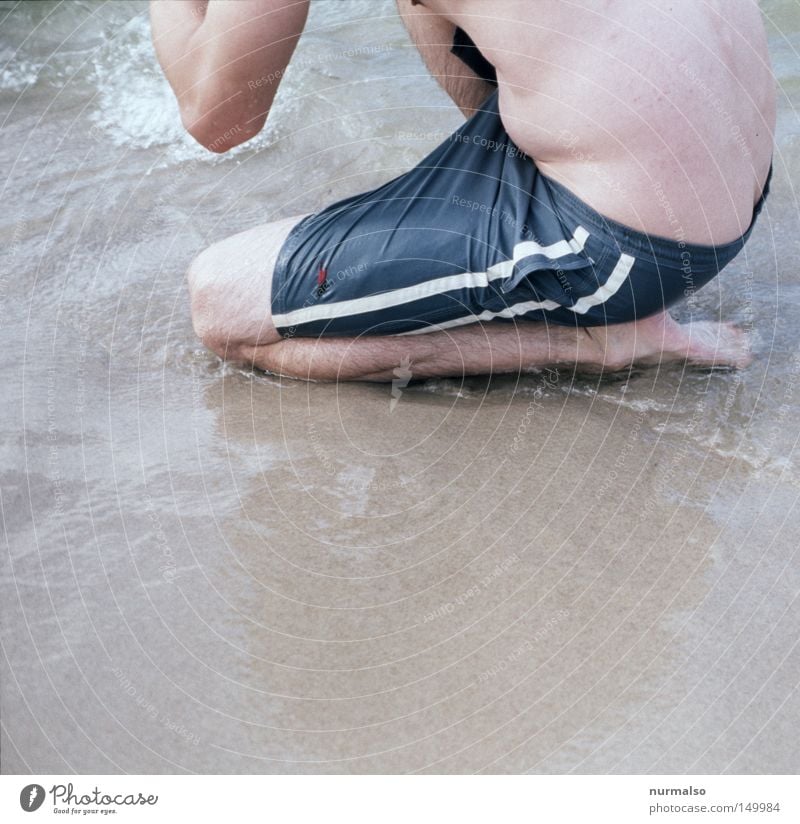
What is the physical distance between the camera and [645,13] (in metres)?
1.42

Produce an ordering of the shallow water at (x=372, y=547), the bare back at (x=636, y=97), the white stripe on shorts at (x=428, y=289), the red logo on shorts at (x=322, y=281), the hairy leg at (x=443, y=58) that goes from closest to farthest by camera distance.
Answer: the shallow water at (x=372, y=547)
the bare back at (x=636, y=97)
the white stripe on shorts at (x=428, y=289)
the red logo on shorts at (x=322, y=281)
the hairy leg at (x=443, y=58)

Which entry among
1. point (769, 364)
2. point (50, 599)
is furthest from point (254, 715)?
point (769, 364)

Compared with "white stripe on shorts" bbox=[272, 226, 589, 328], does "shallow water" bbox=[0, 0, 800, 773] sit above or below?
below

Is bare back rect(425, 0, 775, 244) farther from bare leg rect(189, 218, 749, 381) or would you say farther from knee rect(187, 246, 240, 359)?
knee rect(187, 246, 240, 359)

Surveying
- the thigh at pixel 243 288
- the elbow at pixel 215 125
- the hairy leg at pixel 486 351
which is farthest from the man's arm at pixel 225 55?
the hairy leg at pixel 486 351

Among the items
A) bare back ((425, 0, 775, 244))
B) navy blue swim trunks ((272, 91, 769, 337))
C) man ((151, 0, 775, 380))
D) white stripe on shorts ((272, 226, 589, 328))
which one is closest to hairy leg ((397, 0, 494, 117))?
man ((151, 0, 775, 380))

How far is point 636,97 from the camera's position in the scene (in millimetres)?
1431

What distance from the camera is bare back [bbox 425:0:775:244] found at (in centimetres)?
141

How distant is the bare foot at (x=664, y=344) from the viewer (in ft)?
5.67

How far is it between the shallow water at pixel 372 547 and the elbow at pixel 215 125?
38 cm

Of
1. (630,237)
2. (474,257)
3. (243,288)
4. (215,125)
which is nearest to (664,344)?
(630,237)

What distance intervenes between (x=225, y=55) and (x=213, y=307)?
0.44 metres

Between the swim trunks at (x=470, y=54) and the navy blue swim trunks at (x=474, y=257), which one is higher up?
the swim trunks at (x=470, y=54)

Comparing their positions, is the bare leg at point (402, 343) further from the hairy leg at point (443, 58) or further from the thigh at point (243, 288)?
the hairy leg at point (443, 58)
